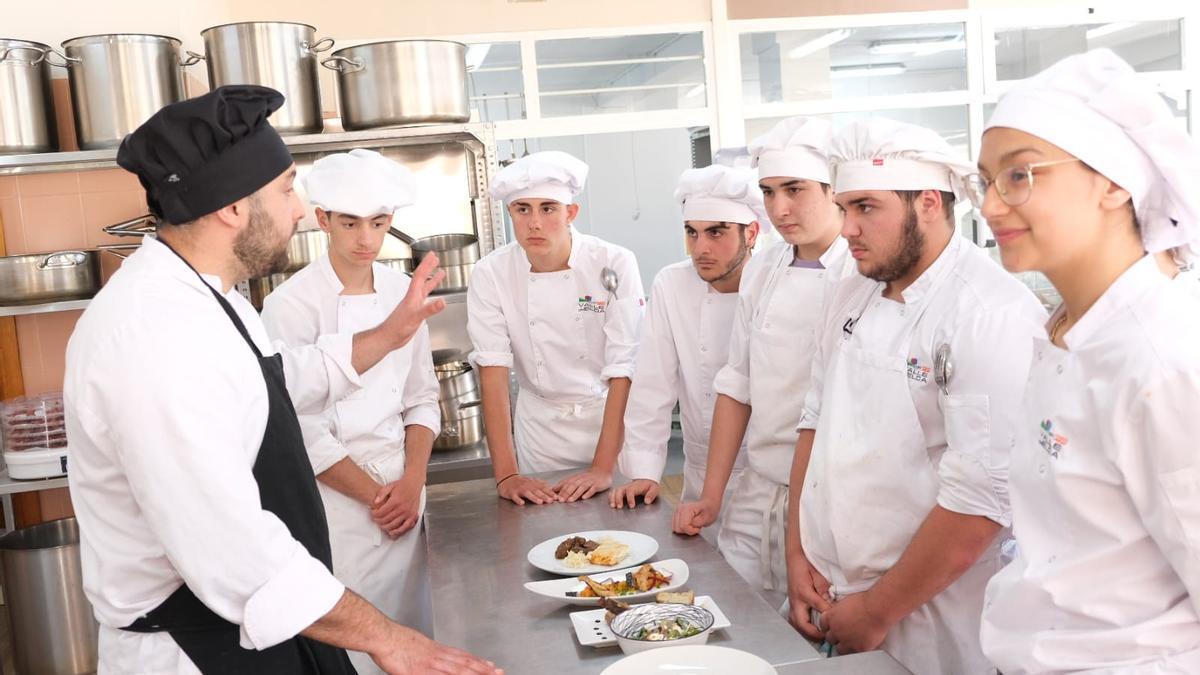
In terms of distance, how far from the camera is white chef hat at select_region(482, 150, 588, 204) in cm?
287

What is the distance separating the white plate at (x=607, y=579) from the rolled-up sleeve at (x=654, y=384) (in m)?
0.75

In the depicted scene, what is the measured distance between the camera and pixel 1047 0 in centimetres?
721

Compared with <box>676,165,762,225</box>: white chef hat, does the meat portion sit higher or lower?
lower

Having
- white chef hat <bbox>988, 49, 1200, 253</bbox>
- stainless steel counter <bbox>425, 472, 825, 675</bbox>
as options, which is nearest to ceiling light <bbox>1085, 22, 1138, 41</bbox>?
stainless steel counter <bbox>425, 472, 825, 675</bbox>

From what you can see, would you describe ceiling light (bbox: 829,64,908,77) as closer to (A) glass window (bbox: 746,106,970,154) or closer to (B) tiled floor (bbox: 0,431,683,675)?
(A) glass window (bbox: 746,106,970,154)

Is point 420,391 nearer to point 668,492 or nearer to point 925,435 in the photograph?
point 925,435

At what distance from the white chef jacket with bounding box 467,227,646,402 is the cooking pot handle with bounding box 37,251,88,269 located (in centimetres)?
171

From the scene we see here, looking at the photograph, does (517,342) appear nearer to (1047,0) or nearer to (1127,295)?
(1127,295)

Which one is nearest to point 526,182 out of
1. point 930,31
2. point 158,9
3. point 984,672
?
point 984,672

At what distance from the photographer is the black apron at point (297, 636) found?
160cm

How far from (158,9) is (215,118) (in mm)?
3090

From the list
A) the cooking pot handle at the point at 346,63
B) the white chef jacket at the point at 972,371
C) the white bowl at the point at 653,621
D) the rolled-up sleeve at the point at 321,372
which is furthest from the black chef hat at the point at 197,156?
the cooking pot handle at the point at 346,63

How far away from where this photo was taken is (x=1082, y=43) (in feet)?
24.9

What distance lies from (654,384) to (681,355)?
11cm
